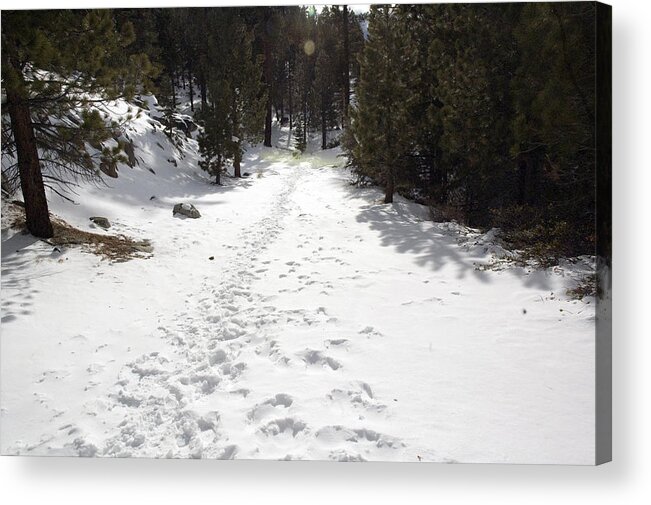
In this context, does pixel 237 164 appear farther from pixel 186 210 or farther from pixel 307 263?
pixel 307 263

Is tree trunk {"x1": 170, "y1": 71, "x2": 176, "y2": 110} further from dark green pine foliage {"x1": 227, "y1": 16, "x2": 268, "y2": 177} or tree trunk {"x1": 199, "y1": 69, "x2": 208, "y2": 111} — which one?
dark green pine foliage {"x1": 227, "y1": 16, "x2": 268, "y2": 177}

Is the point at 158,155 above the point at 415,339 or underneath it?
above

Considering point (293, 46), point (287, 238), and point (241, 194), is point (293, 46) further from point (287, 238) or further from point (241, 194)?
point (287, 238)

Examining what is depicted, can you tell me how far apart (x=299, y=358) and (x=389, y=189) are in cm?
559

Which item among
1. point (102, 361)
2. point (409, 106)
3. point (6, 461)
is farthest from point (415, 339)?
point (409, 106)

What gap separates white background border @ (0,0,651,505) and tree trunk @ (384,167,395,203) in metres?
4.51

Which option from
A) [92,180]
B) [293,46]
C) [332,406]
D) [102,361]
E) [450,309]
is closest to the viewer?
[332,406]

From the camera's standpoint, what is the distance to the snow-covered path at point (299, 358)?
9.59 feet

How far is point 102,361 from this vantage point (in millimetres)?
3580

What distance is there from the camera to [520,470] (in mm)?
3152

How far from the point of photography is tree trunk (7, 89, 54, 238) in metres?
4.79

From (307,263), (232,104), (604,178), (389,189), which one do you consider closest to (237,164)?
(389,189)

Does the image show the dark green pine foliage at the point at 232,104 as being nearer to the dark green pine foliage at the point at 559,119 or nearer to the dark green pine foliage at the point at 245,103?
the dark green pine foliage at the point at 245,103

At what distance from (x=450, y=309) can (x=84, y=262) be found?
4.28m
